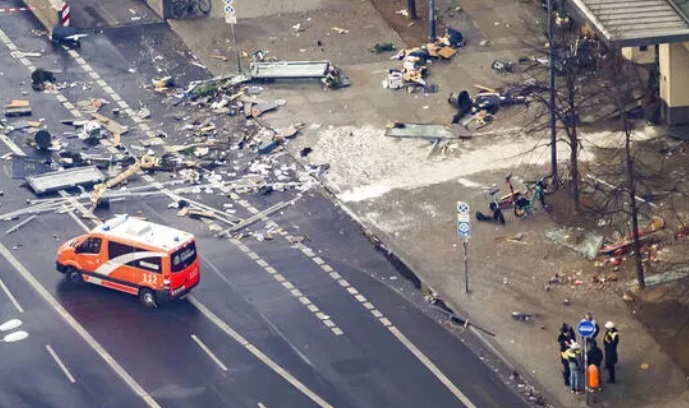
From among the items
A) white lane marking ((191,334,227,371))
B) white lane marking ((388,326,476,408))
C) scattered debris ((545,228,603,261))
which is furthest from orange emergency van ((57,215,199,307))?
scattered debris ((545,228,603,261))

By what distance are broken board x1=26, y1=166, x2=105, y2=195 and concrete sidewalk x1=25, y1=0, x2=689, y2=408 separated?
6.80 meters

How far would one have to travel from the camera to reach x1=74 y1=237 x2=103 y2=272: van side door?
51188mm

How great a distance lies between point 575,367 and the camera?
4631 centimetres

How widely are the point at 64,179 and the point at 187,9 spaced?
14.8 metres

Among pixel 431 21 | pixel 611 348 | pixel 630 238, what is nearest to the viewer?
pixel 611 348

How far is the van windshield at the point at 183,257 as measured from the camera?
50188 millimetres

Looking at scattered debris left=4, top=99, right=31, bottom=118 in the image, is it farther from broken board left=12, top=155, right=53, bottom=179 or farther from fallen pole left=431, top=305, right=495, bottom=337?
fallen pole left=431, top=305, right=495, bottom=337

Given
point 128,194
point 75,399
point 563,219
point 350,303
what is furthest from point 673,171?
point 75,399

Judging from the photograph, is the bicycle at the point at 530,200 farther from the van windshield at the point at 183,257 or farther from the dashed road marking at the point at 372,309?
the van windshield at the point at 183,257

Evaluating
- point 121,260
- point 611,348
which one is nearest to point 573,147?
point 611,348

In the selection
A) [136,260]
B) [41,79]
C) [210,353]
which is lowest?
[210,353]

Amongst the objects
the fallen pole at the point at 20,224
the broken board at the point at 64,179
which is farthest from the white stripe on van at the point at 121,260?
the broken board at the point at 64,179

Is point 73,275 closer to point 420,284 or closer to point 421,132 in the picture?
point 420,284

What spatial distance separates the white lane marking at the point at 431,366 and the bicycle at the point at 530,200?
731 centimetres
